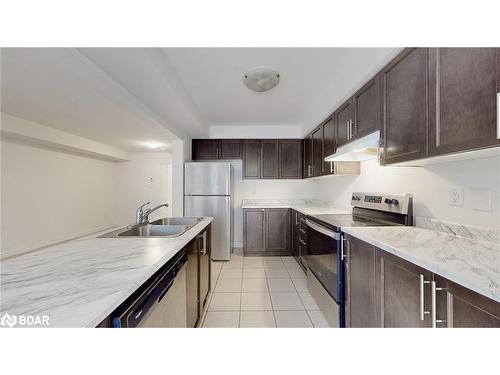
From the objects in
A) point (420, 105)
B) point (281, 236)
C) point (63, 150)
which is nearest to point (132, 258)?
point (420, 105)

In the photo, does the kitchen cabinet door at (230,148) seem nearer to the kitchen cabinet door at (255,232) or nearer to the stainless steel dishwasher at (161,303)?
the kitchen cabinet door at (255,232)

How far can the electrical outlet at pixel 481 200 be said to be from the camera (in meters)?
1.13

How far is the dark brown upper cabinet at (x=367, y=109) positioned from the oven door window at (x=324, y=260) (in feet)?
3.23

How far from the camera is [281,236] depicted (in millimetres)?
3715

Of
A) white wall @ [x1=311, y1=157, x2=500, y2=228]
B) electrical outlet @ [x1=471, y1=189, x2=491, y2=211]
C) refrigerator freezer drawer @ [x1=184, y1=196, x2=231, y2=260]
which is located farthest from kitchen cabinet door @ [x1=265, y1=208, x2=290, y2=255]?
electrical outlet @ [x1=471, y1=189, x2=491, y2=211]

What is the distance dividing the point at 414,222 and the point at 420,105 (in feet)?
2.96

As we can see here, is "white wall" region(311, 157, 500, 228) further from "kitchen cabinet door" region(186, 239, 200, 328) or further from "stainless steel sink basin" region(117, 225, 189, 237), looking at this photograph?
"stainless steel sink basin" region(117, 225, 189, 237)

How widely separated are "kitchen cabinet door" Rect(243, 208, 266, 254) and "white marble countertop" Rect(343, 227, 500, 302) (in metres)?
2.30

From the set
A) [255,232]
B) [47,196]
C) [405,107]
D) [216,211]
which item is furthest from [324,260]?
[47,196]

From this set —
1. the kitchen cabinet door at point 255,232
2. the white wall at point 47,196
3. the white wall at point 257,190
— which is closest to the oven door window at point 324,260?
the kitchen cabinet door at point 255,232

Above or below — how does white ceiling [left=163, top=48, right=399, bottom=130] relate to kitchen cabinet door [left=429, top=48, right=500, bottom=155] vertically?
above

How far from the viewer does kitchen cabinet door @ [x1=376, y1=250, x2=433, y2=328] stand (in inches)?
36.5

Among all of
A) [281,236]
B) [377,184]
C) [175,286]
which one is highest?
[377,184]
